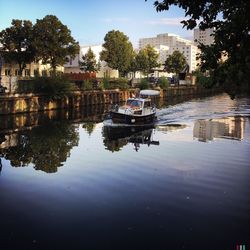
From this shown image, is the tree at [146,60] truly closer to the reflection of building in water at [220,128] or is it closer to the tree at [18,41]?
the tree at [18,41]

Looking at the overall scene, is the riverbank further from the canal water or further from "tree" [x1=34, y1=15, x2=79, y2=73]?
"tree" [x1=34, y1=15, x2=79, y2=73]

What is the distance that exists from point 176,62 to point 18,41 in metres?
81.1

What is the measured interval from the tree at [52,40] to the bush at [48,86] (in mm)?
26155

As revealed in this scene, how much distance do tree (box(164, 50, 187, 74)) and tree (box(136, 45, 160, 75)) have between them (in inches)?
791

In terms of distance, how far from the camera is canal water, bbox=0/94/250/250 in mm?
14773

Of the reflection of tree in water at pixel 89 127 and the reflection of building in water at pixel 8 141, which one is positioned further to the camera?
the reflection of tree in water at pixel 89 127

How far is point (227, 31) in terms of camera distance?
13.2 m

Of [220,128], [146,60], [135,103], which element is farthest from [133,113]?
[146,60]

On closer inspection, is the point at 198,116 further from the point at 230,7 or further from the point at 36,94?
the point at 230,7

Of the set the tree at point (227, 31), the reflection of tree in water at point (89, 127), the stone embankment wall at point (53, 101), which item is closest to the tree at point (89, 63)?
the stone embankment wall at point (53, 101)

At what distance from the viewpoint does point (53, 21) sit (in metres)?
93.9

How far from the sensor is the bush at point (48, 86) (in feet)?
209

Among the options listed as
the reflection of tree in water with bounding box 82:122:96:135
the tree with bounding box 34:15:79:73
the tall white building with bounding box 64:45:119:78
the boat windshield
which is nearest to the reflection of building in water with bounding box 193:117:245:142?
the boat windshield

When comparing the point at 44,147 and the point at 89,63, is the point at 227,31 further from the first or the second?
the point at 89,63
